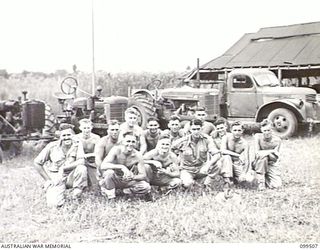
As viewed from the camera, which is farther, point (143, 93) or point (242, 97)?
point (242, 97)

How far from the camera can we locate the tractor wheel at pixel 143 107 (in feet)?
10.5

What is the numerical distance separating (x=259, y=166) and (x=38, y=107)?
1.53 m

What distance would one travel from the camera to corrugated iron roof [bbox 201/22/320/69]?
113 inches

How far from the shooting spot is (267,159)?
2795 mm

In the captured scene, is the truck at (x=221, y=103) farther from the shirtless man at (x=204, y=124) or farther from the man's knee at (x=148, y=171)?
the man's knee at (x=148, y=171)

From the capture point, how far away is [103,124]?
3.17 metres

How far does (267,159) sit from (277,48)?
76 centimetres

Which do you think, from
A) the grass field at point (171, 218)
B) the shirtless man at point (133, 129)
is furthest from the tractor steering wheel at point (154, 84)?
the grass field at point (171, 218)

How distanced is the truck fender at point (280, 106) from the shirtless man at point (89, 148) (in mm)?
1072

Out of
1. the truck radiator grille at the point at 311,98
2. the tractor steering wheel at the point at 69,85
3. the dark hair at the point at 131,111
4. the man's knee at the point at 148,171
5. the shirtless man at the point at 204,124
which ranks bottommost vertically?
the man's knee at the point at 148,171

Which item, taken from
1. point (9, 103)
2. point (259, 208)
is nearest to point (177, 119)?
point (259, 208)

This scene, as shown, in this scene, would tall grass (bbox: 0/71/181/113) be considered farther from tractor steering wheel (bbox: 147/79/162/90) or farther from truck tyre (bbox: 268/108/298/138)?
truck tyre (bbox: 268/108/298/138)

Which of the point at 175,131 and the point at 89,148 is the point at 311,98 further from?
the point at 89,148

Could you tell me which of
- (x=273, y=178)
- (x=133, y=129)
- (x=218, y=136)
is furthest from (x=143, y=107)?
(x=273, y=178)
